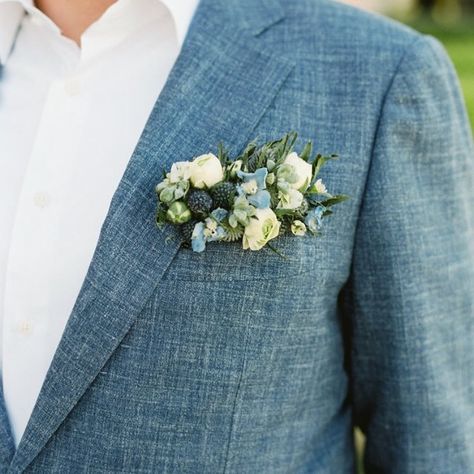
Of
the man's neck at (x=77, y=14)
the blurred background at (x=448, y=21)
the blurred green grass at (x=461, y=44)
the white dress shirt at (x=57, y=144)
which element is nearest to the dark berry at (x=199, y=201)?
the white dress shirt at (x=57, y=144)

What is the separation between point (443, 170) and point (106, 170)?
0.71m

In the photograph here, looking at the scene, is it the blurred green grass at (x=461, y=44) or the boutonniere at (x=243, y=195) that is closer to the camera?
the boutonniere at (x=243, y=195)

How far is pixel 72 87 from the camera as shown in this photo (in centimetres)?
182

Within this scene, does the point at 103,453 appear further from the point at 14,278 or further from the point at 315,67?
the point at 315,67

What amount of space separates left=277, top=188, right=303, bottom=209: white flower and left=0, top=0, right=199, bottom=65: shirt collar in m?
0.46

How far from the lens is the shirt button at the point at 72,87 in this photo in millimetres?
1818

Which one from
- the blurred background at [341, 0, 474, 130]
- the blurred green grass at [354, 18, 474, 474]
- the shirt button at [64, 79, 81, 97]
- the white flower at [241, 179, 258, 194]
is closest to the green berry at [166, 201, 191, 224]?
the white flower at [241, 179, 258, 194]

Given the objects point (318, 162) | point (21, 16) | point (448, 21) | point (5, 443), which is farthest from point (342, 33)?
point (448, 21)

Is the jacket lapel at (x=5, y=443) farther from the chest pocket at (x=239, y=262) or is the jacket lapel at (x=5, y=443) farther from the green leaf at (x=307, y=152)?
the green leaf at (x=307, y=152)

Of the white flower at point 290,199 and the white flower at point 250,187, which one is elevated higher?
the white flower at point 250,187

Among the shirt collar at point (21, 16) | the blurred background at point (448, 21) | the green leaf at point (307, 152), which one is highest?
the shirt collar at point (21, 16)

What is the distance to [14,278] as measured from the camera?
5.71 feet

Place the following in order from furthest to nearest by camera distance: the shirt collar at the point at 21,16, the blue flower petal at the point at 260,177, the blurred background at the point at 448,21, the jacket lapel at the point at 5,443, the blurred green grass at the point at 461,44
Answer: the blurred background at the point at 448,21, the blurred green grass at the point at 461,44, the shirt collar at the point at 21,16, the jacket lapel at the point at 5,443, the blue flower petal at the point at 260,177

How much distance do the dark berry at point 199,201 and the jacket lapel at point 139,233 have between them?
0.09 metres
